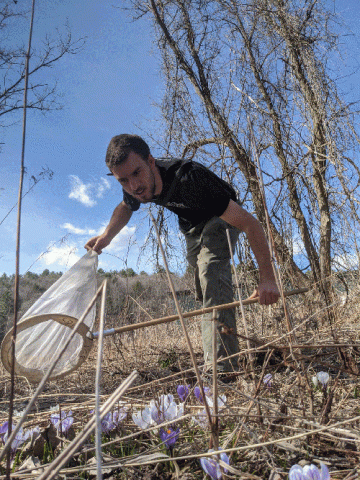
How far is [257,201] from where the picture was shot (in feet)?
16.4

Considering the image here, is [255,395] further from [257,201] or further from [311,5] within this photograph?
[311,5]

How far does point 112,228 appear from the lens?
3.08 meters

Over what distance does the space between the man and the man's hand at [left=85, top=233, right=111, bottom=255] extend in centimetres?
58

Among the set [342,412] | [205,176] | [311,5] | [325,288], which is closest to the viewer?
[342,412]

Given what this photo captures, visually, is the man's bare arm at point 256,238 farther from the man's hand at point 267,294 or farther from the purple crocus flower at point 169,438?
the purple crocus flower at point 169,438

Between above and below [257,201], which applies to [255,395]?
below

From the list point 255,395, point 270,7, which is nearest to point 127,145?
point 255,395

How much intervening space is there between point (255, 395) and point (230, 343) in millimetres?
1640

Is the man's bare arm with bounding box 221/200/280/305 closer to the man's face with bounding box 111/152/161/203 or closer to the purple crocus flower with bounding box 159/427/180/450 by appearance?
the man's face with bounding box 111/152/161/203

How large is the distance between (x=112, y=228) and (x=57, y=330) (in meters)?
0.91

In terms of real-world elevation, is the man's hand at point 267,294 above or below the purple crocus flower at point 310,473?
above

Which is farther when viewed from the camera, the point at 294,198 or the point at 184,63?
the point at 184,63

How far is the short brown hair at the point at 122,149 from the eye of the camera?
8.05 feet

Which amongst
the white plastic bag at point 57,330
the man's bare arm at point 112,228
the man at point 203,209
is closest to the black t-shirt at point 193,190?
the man at point 203,209
